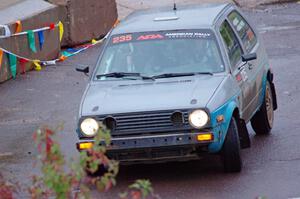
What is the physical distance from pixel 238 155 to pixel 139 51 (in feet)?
5.53

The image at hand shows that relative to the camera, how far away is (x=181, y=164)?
10.4m

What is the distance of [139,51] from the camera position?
403 inches

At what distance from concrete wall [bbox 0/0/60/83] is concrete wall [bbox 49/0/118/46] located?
0.44 m

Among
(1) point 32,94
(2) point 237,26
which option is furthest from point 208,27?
(1) point 32,94

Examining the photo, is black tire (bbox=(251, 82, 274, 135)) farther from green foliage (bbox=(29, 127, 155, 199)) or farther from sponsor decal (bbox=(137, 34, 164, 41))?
green foliage (bbox=(29, 127, 155, 199))

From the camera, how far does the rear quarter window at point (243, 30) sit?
11141 mm

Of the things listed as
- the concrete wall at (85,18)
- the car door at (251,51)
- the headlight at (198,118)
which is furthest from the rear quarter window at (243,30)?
the concrete wall at (85,18)

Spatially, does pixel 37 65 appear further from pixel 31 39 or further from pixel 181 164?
pixel 181 164

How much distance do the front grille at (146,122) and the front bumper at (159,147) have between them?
0.07 m

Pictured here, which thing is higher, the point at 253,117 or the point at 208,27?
the point at 208,27

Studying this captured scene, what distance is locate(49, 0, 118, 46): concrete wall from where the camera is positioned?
19.5 m

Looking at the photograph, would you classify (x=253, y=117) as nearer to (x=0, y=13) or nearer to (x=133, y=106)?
(x=133, y=106)

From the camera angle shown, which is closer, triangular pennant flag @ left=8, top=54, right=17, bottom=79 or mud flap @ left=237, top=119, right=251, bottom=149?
mud flap @ left=237, top=119, right=251, bottom=149

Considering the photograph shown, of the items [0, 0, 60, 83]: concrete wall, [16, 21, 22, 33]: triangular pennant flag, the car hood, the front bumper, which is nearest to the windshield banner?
the car hood
